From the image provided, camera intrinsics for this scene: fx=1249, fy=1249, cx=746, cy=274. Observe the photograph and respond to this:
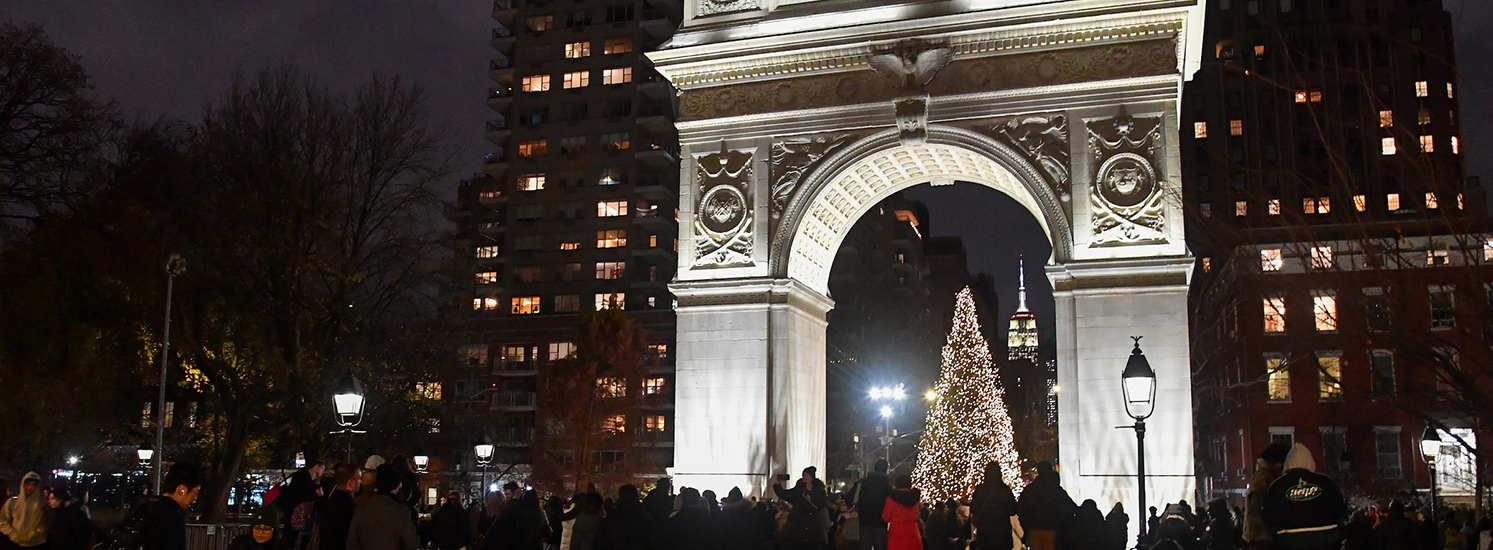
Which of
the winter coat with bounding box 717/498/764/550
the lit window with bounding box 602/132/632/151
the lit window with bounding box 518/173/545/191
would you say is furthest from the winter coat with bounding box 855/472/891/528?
the lit window with bounding box 518/173/545/191

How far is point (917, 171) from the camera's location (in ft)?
84.8

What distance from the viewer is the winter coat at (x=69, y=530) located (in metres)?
11.7

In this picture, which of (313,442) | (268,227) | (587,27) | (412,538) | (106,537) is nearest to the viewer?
(412,538)

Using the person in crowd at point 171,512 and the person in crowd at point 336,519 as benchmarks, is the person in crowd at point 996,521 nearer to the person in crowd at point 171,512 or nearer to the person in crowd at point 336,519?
the person in crowd at point 336,519

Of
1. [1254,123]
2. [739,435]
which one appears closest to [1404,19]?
[1254,123]

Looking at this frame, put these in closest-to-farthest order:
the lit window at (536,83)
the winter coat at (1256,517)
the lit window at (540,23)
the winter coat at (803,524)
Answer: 1. the winter coat at (1256,517)
2. the winter coat at (803,524)
3. the lit window at (536,83)
4. the lit window at (540,23)

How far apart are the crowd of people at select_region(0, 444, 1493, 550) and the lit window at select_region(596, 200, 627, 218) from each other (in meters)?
46.1

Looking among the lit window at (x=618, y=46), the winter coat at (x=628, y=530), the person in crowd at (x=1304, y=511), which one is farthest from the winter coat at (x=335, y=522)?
the lit window at (x=618, y=46)

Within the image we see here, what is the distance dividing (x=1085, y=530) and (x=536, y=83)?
56215mm

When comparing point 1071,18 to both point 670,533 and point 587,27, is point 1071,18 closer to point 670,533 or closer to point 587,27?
point 670,533

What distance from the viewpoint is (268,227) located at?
2481 centimetres

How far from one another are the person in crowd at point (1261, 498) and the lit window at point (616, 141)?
55305 mm

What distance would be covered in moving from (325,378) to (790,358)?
938 cm

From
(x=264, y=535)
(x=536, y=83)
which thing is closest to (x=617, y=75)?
(x=536, y=83)
